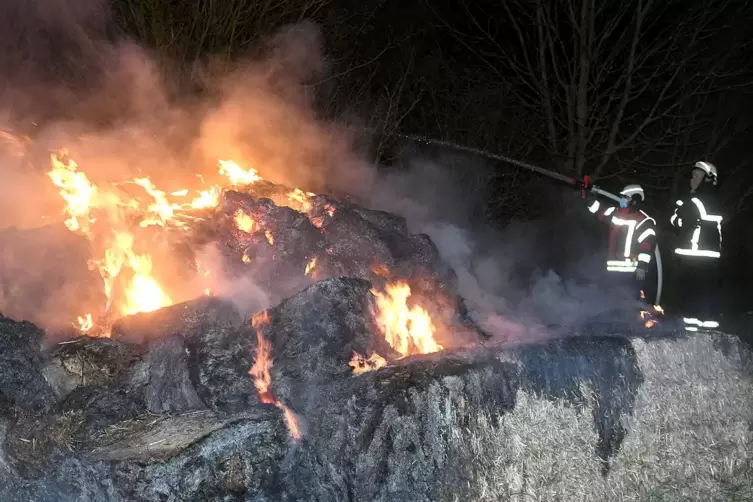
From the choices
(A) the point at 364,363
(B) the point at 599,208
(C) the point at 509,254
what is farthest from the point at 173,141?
(C) the point at 509,254

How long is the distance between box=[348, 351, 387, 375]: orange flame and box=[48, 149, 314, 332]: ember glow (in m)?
2.16

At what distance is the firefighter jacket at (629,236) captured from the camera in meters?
7.11

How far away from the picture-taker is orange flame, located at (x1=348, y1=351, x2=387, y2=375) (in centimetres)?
496

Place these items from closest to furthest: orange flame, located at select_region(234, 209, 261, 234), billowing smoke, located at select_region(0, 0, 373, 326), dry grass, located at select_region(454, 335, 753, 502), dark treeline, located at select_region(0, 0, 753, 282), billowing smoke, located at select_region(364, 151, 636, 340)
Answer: dry grass, located at select_region(454, 335, 753, 502), billowing smoke, located at select_region(0, 0, 373, 326), orange flame, located at select_region(234, 209, 261, 234), billowing smoke, located at select_region(364, 151, 636, 340), dark treeline, located at select_region(0, 0, 753, 282)

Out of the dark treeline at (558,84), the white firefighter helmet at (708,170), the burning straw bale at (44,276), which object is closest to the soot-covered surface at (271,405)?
the burning straw bale at (44,276)

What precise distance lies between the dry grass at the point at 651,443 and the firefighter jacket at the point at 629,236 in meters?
1.72

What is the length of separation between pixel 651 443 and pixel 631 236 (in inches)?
116

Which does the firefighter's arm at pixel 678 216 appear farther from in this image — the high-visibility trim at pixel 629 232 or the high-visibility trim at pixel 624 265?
the high-visibility trim at pixel 624 265

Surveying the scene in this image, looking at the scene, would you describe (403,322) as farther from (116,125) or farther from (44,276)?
(116,125)

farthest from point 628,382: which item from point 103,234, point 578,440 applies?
point 103,234

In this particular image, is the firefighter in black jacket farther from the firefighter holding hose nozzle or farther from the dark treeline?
the dark treeline

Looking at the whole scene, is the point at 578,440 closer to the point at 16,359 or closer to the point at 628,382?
the point at 628,382

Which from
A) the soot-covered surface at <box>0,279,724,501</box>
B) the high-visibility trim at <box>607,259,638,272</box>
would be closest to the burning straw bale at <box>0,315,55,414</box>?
the soot-covered surface at <box>0,279,724,501</box>

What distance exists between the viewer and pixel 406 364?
4617 mm
